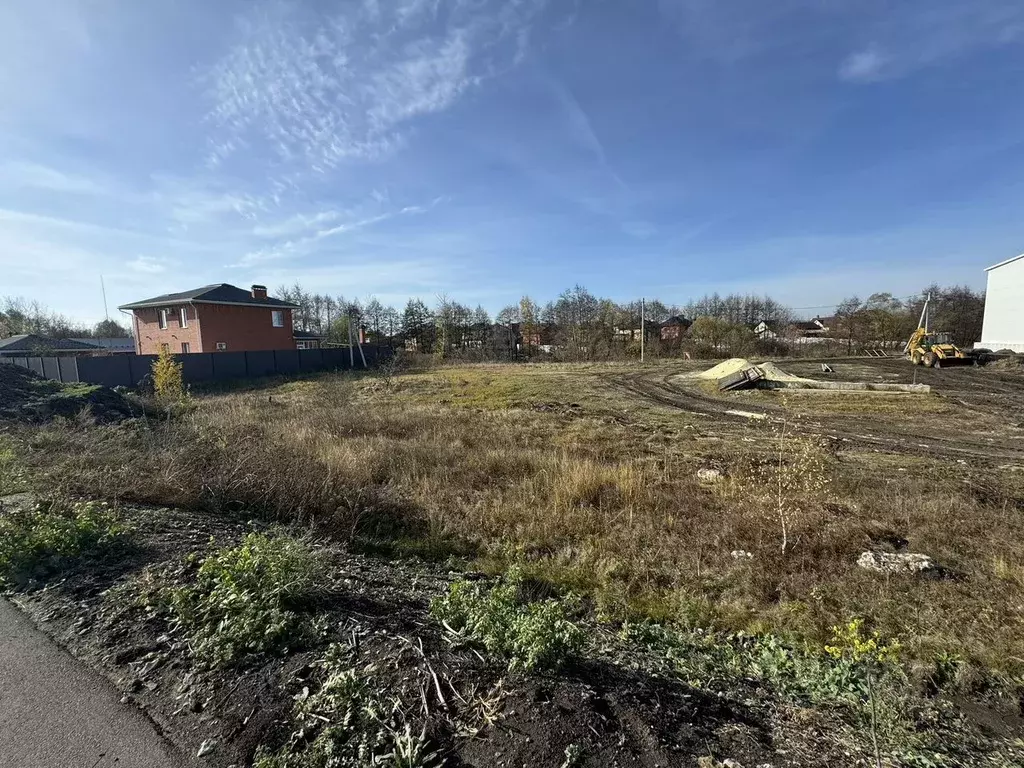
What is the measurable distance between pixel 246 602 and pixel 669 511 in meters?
4.85

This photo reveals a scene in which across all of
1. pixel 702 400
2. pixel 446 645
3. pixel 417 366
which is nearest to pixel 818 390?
pixel 702 400

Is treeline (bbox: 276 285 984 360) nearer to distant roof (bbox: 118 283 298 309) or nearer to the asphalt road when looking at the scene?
distant roof (bbox: 118 283 298 309)

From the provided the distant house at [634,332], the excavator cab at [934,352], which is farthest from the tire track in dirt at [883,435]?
the distant house at [634,332]

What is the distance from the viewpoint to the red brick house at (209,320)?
29.9 m

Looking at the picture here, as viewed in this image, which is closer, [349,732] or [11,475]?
[349,732]

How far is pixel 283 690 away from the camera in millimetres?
2031

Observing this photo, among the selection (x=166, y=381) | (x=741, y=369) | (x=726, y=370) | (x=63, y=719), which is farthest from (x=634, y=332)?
(x=63, y=719)

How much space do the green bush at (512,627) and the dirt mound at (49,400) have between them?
9859 mm

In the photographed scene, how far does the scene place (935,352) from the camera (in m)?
25.0

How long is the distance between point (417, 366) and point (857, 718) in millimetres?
35521

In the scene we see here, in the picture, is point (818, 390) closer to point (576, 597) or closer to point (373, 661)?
point (576, 597)

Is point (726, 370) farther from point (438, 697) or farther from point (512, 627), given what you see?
point (438, 697)

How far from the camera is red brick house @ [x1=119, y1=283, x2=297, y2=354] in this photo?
1176 inches

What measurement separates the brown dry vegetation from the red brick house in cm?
2477
